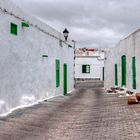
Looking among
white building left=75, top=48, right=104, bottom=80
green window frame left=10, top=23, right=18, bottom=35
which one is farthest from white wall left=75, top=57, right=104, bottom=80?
green window frame left=10, top=23, right=18, bottom=35

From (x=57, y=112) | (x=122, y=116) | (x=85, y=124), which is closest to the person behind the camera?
(x=85, y=124)

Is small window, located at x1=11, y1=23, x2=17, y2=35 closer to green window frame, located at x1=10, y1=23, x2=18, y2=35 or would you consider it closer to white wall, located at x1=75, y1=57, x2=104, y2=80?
green window frame, located at x1=10, y1=23, x2=18, y2=35

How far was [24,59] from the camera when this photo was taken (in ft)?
41.7

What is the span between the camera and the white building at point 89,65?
4456cm

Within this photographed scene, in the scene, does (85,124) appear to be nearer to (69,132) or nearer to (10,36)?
(69,132)

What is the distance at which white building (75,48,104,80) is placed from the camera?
44.6m

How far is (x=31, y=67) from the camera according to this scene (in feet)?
45.1

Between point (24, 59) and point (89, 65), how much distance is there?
1278 inches

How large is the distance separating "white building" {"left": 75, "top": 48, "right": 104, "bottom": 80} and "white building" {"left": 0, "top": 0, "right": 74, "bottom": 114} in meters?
24.8

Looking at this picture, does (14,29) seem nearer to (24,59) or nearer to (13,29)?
(13,29)

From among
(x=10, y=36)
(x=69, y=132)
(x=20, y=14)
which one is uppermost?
(x=20, y=14)

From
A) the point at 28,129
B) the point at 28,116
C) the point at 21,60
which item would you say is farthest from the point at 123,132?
the point at 21,60

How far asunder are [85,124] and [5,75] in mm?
2747

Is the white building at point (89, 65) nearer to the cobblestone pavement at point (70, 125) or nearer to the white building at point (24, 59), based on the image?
the white building at point (24, 59)
